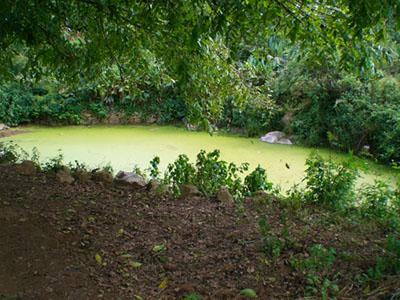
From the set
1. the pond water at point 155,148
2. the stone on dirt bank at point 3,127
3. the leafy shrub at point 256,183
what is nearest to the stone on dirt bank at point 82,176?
the leafy shrub at point 256,183

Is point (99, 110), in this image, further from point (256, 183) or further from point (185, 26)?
point (185, 26)

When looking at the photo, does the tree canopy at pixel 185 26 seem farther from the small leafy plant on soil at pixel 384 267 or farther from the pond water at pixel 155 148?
the pond water at pixel 155 148

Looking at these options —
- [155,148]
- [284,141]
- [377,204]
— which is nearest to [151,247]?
[377,204]

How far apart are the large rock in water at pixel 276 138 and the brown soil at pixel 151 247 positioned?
529 centimetres

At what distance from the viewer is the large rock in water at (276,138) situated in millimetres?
8414

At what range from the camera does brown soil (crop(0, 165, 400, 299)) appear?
196 cm

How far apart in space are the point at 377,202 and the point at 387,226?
46 cm

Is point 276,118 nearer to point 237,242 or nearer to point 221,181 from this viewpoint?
point 221,181

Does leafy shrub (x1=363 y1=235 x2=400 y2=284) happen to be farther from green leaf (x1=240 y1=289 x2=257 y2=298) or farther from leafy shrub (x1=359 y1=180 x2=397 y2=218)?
leafy shrub (x1=359 y1=180 x2=397 y2=218)

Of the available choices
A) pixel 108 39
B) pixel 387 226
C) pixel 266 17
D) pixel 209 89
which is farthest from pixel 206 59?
pixel 387 226

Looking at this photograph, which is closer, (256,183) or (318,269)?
(318,269)

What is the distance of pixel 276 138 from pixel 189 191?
5354mm

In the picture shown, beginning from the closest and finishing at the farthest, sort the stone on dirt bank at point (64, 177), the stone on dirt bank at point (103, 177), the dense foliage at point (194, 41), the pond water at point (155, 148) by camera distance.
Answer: the dense foliage at point (194, 41)
the stone on dirt bank at point (64, 177)
the stone on dirt bank at point (103, 177)
the pond water at point (155, 148)

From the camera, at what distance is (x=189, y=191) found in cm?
342
